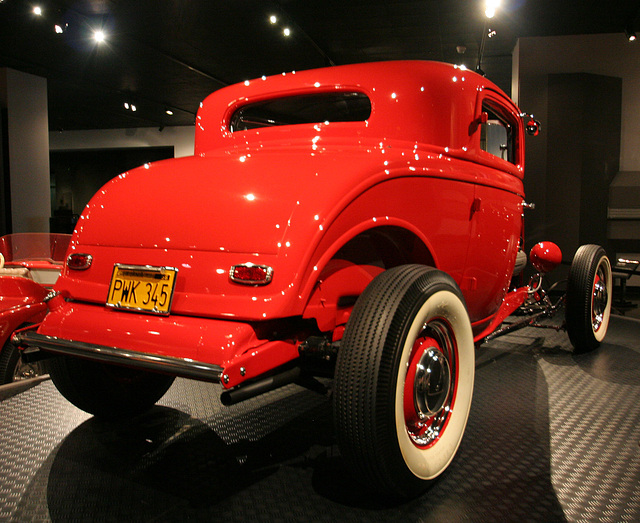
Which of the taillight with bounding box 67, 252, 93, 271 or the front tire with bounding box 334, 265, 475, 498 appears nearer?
the front tire with bounding box 334, 265, 475, 498

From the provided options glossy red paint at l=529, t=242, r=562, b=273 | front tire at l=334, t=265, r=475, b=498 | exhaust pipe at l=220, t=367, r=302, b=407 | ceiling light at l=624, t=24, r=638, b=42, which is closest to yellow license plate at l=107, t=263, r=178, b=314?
exhaust pipe at l=220, t=367, r=302, b=407

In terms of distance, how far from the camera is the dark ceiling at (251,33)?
6.96 meters

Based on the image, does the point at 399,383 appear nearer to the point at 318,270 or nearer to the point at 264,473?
the point at 318,270

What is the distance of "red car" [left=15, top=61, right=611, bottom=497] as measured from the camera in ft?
5.31

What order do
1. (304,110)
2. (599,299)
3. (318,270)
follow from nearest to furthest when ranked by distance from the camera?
(318,270), (304,110), (599,299)

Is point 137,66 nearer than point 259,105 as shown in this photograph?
No

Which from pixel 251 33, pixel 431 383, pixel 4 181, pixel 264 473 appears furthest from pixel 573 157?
pixel 4 181

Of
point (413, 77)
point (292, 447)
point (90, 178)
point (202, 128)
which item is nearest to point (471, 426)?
point (292, 447)

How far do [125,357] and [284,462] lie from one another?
0.83 meters

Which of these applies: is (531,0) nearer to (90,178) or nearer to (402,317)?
(402,317)

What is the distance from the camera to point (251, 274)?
5.46 ft

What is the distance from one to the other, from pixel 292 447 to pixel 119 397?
0.88 metres

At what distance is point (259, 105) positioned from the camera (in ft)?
9.64

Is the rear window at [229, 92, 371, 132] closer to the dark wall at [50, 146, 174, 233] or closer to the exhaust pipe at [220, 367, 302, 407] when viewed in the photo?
the exhaust pipe at [220, 367, 302, 407]
